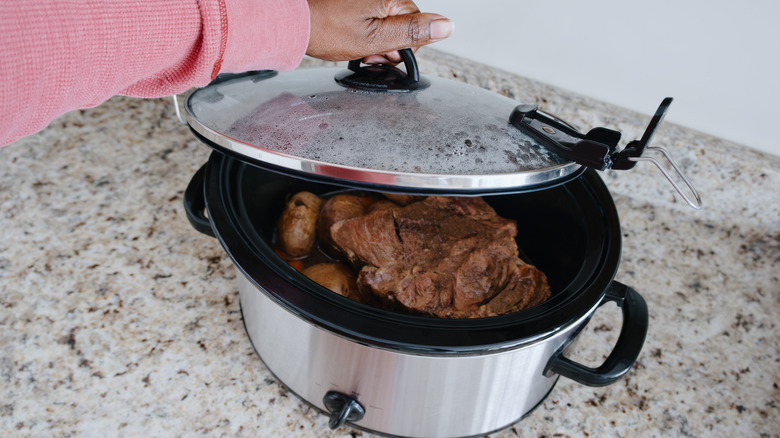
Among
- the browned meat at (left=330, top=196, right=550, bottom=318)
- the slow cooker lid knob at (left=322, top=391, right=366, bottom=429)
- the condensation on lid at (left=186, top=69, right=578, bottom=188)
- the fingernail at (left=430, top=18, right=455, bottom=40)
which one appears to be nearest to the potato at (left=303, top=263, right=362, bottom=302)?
the browned meat at (left=330, top=196, right=550, bottom=318)

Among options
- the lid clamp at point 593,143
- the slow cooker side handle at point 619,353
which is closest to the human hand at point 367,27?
the lid clamp at point 593,143

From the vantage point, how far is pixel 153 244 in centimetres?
89

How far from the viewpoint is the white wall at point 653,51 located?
86 cm

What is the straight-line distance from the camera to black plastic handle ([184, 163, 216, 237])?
701 millimetres

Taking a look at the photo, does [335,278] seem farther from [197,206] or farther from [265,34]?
[265,34]

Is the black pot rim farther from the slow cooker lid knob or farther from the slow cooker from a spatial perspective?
the slow cooker lid knob

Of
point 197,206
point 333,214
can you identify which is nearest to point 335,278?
point 333,214

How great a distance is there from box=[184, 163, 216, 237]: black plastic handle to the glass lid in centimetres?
16

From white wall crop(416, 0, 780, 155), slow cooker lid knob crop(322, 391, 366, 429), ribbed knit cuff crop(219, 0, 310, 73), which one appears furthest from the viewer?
white wall crop(416, 0, 780, 155)

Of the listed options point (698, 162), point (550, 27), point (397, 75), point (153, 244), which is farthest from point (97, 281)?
point (698, 162)

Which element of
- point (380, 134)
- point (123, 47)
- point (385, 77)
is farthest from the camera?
point (385, 77)

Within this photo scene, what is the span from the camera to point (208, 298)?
0.81m

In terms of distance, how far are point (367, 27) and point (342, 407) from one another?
1.49 ft

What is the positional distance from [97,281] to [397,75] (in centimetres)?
59
